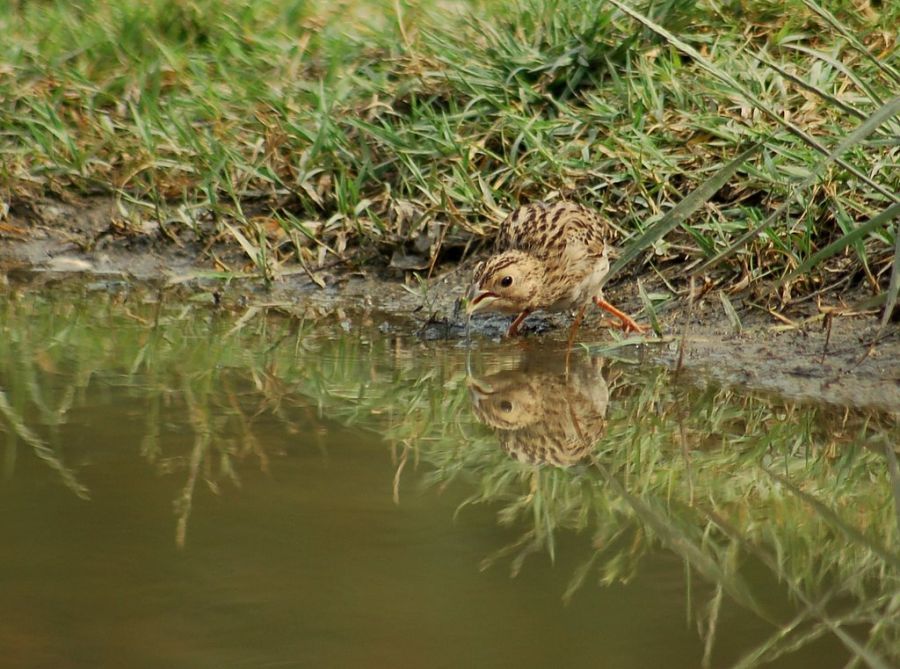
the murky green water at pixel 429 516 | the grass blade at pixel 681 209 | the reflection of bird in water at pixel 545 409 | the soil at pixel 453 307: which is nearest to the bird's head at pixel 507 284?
the soil at pixel 453 307

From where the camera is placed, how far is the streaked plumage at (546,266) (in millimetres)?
6402

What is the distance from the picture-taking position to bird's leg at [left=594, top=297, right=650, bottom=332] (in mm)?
6422

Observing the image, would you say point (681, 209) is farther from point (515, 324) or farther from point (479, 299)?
point (515, 324)

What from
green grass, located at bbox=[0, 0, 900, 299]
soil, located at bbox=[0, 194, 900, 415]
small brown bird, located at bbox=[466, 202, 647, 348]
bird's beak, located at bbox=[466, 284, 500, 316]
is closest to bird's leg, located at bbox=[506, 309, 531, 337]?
small brown bird, located at bbox=[466, 202, 647, 348]

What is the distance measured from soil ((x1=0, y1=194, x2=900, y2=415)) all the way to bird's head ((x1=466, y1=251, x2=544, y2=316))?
0.17 metres

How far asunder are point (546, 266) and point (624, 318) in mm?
410

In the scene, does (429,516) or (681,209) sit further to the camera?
(681,209)

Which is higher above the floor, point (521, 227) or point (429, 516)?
point (429, 516)

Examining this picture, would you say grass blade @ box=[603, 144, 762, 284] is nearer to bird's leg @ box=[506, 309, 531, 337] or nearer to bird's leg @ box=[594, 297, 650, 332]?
bird's leg @ box=[594, 297, 650, 332]

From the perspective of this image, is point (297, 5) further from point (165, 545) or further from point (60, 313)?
point (165, 545)

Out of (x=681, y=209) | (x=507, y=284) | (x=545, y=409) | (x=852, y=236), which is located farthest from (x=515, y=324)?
(x=852, y=236)

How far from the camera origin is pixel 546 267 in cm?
652

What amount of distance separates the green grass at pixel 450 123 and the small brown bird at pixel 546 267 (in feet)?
1.22

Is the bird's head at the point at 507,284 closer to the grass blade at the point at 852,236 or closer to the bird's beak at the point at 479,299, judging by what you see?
the bird's beak at the point at 479,299
